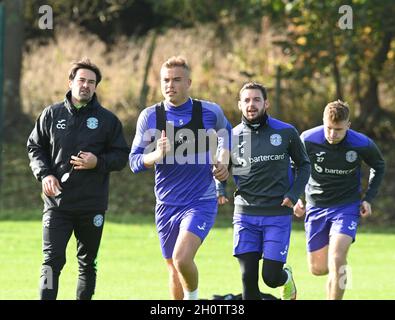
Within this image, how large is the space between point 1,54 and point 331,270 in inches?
492

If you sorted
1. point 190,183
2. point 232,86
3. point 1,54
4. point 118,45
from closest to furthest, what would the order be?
point 190,183
point 1,54
point 232,86
point 118,45

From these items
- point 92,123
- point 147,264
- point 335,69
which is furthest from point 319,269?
point 335,69

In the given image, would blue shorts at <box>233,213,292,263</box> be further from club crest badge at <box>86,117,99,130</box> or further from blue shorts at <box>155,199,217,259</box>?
club crest badge at <box>86,117,99,130</box>

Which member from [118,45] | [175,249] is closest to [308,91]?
[118,45]

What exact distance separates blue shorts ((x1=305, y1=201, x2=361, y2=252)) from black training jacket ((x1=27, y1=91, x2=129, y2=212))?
245 cm

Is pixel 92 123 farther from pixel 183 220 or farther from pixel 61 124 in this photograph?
pixel 183 220

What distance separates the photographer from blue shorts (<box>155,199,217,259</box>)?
977 centimetres

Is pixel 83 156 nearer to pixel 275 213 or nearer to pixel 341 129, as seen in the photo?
pixel 275 213

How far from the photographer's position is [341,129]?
10.9 m

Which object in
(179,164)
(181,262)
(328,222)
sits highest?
(179,164)

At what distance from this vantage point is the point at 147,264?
1513 cm

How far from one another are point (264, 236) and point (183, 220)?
2.78 feet

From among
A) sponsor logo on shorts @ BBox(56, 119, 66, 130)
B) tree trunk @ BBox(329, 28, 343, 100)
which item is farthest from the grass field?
tree trunk @ BBox(329, 28, 343, 100)

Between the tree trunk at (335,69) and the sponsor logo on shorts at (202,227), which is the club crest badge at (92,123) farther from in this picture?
the tree trunk at (335,69)
